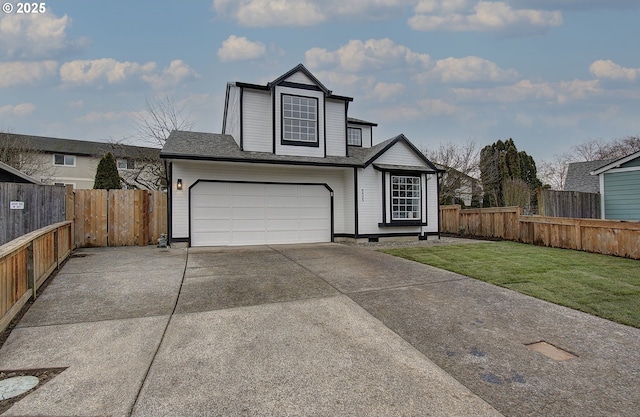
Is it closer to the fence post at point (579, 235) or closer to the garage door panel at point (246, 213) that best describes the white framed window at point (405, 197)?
the fence post at point (579, 235)

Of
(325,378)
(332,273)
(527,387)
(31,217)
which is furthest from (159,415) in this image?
(31,217)

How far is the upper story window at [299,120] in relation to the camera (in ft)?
36.5

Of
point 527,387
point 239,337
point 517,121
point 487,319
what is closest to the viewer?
point 527,387

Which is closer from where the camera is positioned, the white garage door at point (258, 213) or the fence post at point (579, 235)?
the fence post at point (579, 235)

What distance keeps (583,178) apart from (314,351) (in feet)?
71.0

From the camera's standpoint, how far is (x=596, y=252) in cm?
861

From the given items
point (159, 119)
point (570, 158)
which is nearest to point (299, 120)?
point (159, 119)

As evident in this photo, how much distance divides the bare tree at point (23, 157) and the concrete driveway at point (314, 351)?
19.4 meters

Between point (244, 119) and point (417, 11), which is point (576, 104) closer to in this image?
point (417, 11)

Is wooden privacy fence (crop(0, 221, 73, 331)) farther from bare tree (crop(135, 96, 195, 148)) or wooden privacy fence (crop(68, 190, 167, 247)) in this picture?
bare tree (crop(135, 96, 195, 148))

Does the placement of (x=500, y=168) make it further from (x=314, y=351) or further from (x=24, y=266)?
(x=24, y=266)

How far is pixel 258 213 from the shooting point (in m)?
11.0

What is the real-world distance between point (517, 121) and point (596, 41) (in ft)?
27.4

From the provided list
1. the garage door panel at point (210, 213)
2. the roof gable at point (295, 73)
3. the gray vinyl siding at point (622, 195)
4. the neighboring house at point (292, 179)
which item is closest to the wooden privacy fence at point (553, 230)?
the neighboring house at point (292, 179)
